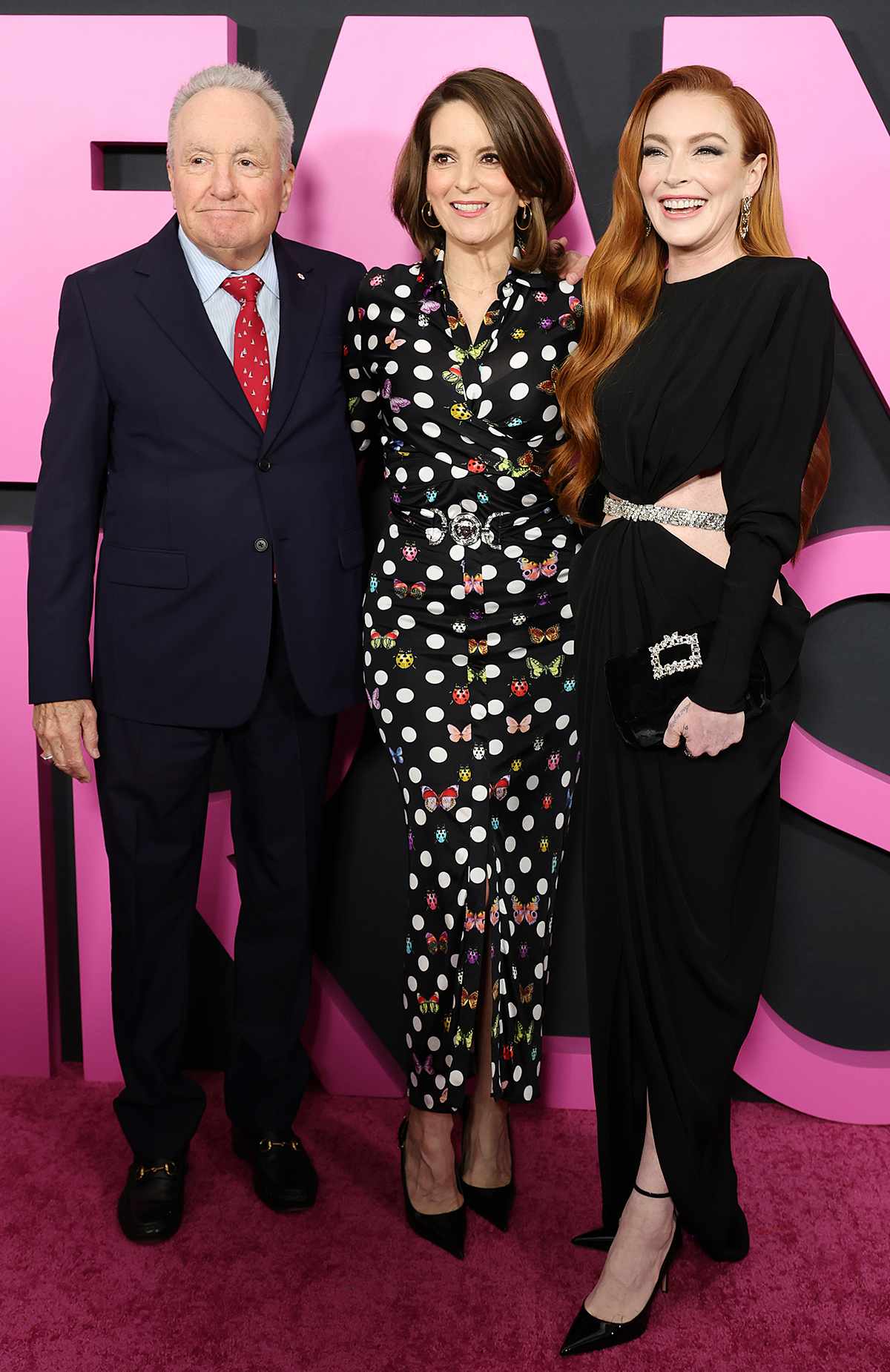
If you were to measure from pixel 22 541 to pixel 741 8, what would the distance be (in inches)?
69.8

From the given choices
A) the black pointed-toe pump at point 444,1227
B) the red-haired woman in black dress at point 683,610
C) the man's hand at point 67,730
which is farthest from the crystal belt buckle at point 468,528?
the black pointed-toe pump at point 444,1227

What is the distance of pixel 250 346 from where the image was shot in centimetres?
212

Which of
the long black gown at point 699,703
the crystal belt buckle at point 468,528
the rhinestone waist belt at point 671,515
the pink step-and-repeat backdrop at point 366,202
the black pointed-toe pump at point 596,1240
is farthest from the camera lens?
the pink step-and-repeat backdrop at point 366,202

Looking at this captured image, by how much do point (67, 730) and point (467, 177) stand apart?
1.16m

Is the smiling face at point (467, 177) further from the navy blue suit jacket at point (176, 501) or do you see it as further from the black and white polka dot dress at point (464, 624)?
the navy blue suit jacket at point (176, 501)

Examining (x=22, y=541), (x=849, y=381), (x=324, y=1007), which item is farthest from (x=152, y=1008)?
(x=849, y=381)

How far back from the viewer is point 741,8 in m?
2.35

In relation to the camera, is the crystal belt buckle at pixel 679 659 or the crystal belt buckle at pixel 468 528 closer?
the crystal belt buckle at pixel 679 659

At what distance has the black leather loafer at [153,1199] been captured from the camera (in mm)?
2227

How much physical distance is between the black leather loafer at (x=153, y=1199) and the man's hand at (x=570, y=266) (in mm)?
1791

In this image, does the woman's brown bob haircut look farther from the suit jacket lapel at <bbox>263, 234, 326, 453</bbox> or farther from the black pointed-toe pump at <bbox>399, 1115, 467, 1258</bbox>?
the black pointed-toe pump at <bbox>399, 1115, 467, 1258</bbox>

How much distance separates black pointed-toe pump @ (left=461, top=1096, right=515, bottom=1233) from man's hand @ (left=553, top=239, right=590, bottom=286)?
1515mm

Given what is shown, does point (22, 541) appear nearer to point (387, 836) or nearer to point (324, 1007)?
point (387, 836)

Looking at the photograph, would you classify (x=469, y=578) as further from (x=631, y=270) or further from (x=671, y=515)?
(x=631, y=270)
